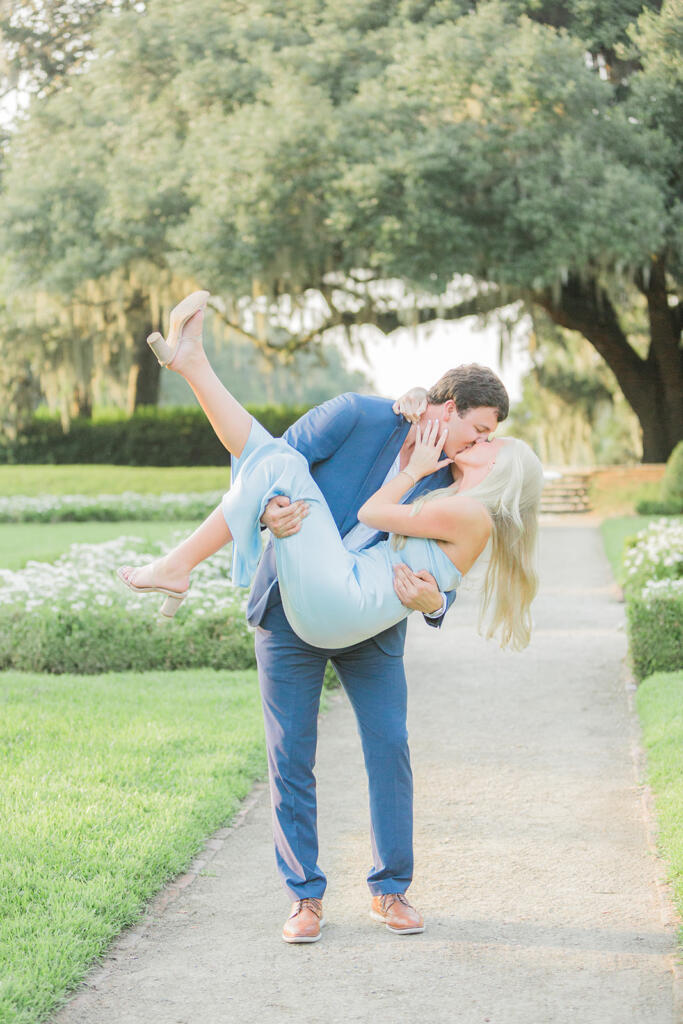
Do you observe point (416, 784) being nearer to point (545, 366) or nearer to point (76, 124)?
point (76, 124)

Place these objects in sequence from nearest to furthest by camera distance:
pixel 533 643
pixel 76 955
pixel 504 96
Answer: pixel 76 955 < pixel 533 643 < pixel 504 96

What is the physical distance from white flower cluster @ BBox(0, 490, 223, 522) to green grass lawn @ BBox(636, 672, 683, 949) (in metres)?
12.0

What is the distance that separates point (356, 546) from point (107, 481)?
19.7m

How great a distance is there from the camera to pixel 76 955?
290cm

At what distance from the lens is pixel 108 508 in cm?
1786

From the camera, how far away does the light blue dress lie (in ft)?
9.41

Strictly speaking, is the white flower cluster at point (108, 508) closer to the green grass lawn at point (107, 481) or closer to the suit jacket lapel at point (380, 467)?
the green grass lawn at point (107, 481)

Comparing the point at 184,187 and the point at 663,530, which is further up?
the point at 184,187

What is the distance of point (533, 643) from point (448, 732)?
2411mm

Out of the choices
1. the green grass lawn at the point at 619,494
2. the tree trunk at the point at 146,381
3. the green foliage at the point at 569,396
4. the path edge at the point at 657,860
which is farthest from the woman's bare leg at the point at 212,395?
the tree trunk at the point at 146,381

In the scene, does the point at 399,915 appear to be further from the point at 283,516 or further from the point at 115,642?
the point at 115,642

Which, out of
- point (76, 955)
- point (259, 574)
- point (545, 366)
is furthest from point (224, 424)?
point (545, 366)

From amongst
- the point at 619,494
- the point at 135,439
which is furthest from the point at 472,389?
the point at 135,439

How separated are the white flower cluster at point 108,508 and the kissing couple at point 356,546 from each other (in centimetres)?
1420
